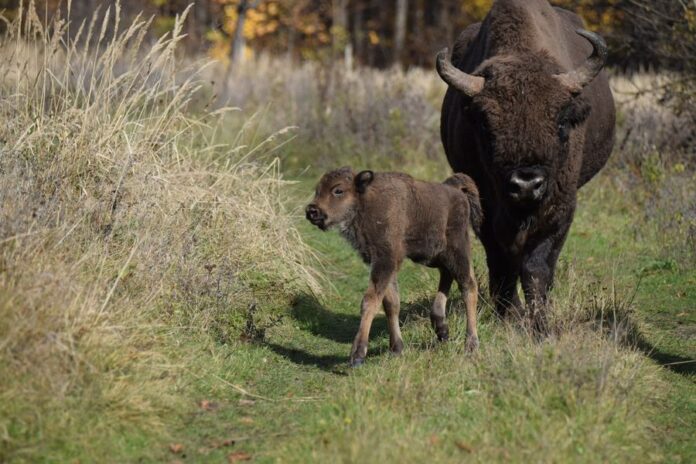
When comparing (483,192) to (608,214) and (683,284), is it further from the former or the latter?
(608,214)

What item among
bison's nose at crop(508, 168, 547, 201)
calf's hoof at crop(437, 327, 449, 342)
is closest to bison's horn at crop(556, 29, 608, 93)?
bison's nose at crop(508, 168, 547, 201)

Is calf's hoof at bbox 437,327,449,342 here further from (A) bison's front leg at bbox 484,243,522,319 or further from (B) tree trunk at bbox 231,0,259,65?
(B) tree trunk at bbox 231,0,259,65

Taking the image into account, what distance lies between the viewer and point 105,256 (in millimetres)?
6984

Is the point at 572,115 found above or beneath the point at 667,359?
above

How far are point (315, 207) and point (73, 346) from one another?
209 cm

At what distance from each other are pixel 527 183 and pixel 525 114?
→ 53 cm

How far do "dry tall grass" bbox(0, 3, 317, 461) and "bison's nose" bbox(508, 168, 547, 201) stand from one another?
242 cm

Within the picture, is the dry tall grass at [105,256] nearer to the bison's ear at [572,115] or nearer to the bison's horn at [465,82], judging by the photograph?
the bison's horn at [465,82]

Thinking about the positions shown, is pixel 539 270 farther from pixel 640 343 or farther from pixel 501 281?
pixel 640 343

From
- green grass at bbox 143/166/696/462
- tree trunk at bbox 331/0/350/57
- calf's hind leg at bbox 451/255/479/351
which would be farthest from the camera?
tree trunk at bbox 331/0/350/57

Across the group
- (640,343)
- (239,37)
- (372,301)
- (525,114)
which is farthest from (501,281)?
(239,37)

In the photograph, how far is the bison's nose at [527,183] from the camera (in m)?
7.32

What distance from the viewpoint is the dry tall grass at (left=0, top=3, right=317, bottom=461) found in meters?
5.58

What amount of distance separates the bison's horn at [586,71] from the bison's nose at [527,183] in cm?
82
